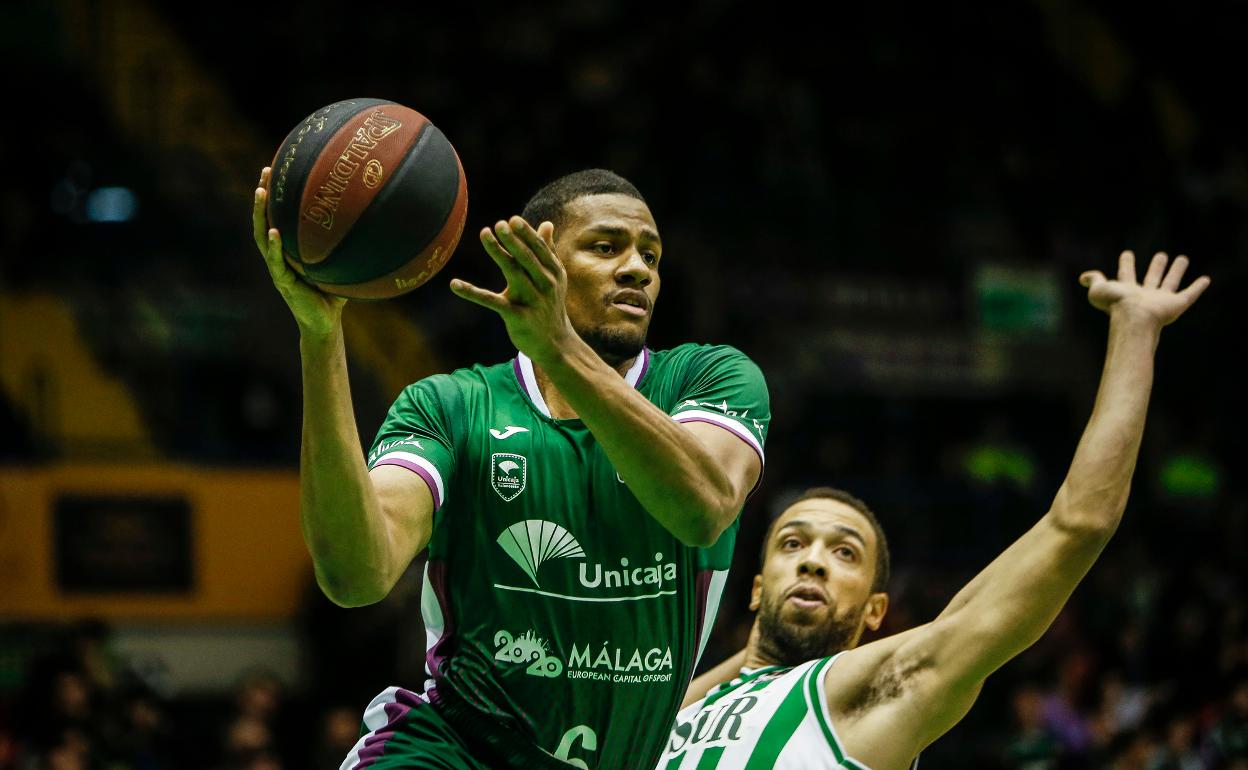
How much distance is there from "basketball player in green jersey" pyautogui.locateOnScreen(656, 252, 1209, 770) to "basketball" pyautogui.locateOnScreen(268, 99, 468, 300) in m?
1.92

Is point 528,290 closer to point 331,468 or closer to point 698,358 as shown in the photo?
point 331,468

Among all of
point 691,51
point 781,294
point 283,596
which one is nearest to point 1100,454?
point 283,596

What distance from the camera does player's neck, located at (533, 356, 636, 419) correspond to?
462 cm

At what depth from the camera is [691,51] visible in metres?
20.1

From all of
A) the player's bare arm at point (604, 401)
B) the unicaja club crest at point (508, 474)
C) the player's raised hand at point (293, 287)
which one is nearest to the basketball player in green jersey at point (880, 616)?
the player's bare arm at point (604, 401)

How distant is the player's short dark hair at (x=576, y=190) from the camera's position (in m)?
4.68

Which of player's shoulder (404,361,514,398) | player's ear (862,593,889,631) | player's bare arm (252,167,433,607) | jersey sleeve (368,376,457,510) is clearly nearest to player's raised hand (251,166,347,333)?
player's bare arm (252,167,433,607)

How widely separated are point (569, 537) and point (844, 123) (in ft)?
56.3

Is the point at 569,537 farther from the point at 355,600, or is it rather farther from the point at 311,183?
the point at 311,183

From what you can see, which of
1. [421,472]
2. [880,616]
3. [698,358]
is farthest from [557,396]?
[880,616]

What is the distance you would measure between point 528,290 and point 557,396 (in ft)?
3.15

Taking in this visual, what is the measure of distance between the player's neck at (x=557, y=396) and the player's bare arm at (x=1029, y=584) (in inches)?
50.7

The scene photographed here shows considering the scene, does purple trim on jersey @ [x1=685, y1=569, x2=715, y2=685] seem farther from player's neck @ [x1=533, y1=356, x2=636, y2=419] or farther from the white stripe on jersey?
player's neck @ [x1=533, y1=356, x2=636, y2=419]

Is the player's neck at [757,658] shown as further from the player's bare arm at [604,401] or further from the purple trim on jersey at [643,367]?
the player's bare arm at [604,401]
